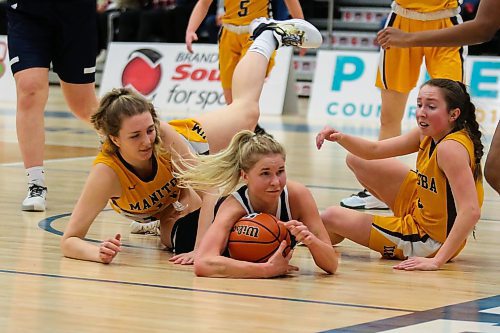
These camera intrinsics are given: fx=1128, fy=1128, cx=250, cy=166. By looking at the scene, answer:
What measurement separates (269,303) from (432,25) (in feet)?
10.7

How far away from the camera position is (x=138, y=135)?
16.1ft

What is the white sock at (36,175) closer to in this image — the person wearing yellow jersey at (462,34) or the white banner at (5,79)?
the person wearing yellow jersey at (462,34)

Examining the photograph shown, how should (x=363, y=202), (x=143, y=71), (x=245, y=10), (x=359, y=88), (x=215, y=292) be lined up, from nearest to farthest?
(x=215, y=292), (x=363, y=202), (x=245, y=10), (x=359, y=88), (x=143, y=71)

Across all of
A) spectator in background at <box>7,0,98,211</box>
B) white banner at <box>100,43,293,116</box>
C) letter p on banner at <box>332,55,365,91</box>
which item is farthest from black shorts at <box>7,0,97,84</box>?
letter p on banner at <box>332,55,365,91</box>

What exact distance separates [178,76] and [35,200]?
29.1ft

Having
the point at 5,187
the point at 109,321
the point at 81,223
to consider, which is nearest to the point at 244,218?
the point at 81,223

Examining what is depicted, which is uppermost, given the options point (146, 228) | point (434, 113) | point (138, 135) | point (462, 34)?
point (462, 34)

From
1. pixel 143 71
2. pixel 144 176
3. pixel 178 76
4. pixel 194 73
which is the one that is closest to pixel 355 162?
pixel 144 176

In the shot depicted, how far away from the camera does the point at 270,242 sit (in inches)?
183

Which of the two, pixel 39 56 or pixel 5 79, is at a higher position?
pixel 39 56

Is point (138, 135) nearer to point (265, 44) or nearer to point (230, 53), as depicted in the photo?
point (265, 44)

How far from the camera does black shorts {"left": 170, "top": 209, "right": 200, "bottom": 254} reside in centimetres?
519

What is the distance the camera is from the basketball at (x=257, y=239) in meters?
4.64

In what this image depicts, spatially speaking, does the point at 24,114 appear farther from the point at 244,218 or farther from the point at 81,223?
the point at 244,218
